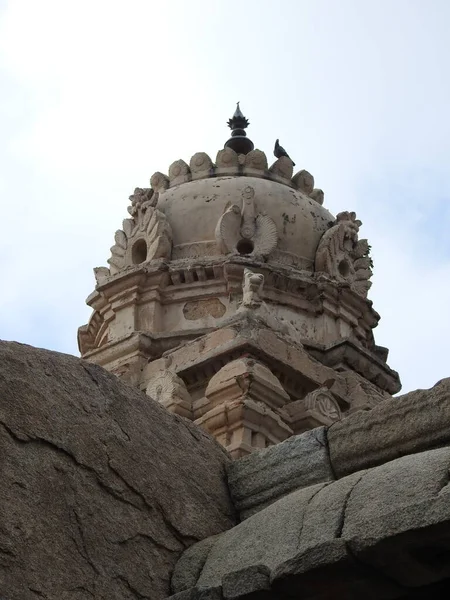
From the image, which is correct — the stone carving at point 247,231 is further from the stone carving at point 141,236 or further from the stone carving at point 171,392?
the stone carving at point 171,392

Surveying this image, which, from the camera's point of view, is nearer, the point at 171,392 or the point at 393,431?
the point at 393,431

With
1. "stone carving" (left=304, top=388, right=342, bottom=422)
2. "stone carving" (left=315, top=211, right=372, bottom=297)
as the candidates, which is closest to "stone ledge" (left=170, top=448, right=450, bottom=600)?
"stone carving" (left=304, top=388, right=342, bottom=422)

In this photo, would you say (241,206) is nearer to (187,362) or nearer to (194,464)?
(187,362)

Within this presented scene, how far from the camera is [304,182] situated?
20.3 metres

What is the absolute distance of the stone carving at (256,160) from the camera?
2006 centimetres

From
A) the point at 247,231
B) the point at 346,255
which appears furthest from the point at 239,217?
the point at 346,255

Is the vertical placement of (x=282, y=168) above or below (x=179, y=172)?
above

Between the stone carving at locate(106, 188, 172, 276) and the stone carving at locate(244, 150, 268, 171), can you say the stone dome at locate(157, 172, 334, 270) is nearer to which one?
the stone carving at locate(106, 188, 172, 276)

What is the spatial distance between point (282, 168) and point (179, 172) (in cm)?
165

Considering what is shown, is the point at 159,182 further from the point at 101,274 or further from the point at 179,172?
the point at 101,274

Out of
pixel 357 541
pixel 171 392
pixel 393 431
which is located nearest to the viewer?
pixel 357 541

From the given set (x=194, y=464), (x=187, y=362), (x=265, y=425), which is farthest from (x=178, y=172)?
(x=194, y=464)

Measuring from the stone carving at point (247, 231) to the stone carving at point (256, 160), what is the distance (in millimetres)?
1442

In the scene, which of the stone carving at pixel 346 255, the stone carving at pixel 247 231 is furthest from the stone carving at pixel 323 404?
the stone carving at pixel 346 255
